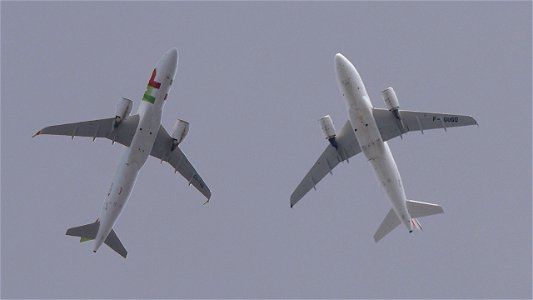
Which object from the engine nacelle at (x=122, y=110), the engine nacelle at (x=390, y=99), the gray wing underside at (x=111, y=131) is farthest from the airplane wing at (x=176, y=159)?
the engine nacelle at (x=390, y=99)

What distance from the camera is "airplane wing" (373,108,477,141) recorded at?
7469 centimetres

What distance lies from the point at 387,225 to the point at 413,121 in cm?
1022

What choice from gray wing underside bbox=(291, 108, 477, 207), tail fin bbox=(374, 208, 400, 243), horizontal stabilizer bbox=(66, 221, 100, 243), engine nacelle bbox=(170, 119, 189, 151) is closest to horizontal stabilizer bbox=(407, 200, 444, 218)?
tail fin bbox=(374, 208, 400, 243)

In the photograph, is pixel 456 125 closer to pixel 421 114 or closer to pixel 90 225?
pixel 421 114

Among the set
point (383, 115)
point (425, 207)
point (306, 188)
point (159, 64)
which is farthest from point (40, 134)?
point (425, 207)

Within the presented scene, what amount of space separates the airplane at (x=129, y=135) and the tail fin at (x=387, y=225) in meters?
20.6

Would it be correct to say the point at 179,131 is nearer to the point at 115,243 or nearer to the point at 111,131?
the point at 111,131

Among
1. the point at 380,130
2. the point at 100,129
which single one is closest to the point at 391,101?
the point at 380,130

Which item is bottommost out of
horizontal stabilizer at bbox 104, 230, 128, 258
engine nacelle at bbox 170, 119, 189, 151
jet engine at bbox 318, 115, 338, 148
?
horizontal stabilizer at bbox 104, 230, 128, 258

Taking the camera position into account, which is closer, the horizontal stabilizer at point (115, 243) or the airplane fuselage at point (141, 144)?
the airplane fuselage at point (141, 144)

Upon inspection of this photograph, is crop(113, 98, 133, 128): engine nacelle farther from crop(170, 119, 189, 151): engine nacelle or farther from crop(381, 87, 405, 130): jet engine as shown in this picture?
crop(381, 87, 405, 130): jet engine

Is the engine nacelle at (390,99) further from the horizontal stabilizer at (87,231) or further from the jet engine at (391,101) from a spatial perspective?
the horizontal stabilizer at (87,231)

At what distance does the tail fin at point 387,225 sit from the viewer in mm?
77562

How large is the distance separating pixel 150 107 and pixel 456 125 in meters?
27.7
